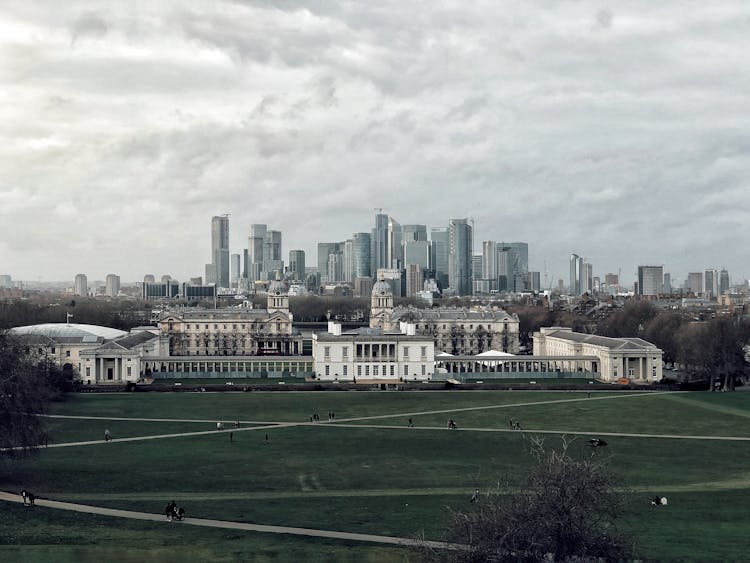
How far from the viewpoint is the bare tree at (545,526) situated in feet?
95.3

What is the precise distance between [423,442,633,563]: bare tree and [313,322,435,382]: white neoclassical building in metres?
79.4

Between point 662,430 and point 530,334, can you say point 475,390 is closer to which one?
point 662,430

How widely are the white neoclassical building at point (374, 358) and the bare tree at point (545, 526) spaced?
3127 inches

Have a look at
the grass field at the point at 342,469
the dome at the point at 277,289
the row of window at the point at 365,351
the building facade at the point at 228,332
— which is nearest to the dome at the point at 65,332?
the building facade at the point at 228,332

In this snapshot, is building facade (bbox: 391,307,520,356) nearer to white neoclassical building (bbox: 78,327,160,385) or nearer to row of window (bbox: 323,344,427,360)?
row of window (bbox: 323,344,427,360)

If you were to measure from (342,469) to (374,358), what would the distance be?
5683 cm

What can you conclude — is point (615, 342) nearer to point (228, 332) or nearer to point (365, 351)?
point (365, 351)

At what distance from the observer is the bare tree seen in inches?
1144

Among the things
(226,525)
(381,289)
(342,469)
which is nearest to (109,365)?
(342,469)

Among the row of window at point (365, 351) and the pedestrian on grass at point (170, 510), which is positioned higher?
the row of window at point (365, 351)

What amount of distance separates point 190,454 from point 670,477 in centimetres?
2721

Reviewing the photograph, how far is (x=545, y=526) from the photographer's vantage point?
29.4 meters

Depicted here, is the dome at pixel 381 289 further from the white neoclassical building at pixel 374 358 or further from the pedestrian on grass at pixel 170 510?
the pedestrian on grass at pixel 170 510

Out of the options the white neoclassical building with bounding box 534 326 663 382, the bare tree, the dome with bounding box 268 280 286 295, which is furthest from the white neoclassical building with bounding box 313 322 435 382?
the bare tree
